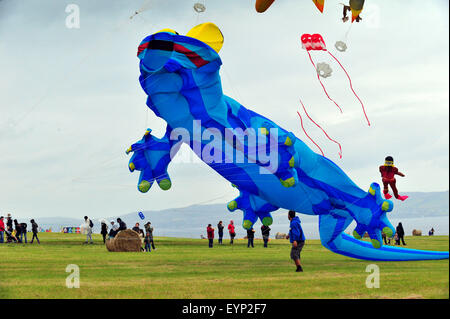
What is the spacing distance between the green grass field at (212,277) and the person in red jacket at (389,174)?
6.49ft

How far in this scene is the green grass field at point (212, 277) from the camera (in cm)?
1102

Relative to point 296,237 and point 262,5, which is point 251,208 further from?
point 262,5

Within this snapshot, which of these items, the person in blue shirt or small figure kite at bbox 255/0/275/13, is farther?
the person in blue shirt

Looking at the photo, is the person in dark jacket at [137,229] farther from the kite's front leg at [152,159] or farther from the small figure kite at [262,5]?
the small figure kite at [262,5]

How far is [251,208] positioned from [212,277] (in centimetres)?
281

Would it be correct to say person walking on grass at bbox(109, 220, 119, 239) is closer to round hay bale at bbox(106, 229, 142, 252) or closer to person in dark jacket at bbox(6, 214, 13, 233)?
round hay bale at bbox(106, 229, 142, 252)

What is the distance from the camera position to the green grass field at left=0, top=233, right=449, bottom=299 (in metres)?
11.0

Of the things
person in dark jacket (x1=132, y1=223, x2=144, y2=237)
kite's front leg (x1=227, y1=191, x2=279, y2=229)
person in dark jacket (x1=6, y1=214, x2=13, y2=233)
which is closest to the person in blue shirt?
kite's front leg (x1=227, y1=191, x2=279, y2=229)

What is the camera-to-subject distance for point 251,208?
1564 cm

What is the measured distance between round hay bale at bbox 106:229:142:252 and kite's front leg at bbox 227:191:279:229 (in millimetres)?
6967

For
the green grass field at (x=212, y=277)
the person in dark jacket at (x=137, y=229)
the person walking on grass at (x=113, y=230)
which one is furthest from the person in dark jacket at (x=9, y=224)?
the green grass field at (x=212, y=277)
